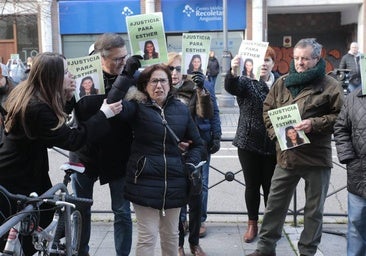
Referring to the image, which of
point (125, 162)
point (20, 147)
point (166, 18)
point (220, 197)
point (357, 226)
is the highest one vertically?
point (166, 18)

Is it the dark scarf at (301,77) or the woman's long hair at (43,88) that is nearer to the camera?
the woman's long hair at (43,88)

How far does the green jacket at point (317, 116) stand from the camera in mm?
3895

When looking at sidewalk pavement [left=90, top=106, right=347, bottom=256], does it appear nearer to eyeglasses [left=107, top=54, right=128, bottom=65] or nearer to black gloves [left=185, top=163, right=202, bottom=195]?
black gloves [left=185, top=163, right=202, bottom=195]

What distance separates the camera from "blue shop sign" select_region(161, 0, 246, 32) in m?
18.8

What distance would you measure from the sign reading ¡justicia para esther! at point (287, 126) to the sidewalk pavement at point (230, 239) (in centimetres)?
→ 121

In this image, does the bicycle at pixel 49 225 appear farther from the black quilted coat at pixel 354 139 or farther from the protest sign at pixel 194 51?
the black quilted coat at pixel 354 139

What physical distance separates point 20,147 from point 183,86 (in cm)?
176

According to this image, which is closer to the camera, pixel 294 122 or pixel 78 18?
pixel 294 122

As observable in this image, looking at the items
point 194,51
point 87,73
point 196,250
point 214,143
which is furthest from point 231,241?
point 87,73

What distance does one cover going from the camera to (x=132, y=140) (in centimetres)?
Answer: 388

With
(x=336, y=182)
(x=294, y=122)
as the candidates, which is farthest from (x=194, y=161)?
(x=336, y=182)

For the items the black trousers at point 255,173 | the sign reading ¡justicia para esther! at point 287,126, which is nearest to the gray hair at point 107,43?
the sign reading ¡justicia para esther! at point 287,126

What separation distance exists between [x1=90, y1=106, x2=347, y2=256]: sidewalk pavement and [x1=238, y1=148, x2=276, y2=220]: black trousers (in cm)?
35

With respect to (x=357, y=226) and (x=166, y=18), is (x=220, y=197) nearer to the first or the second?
(x=357, y=226)
